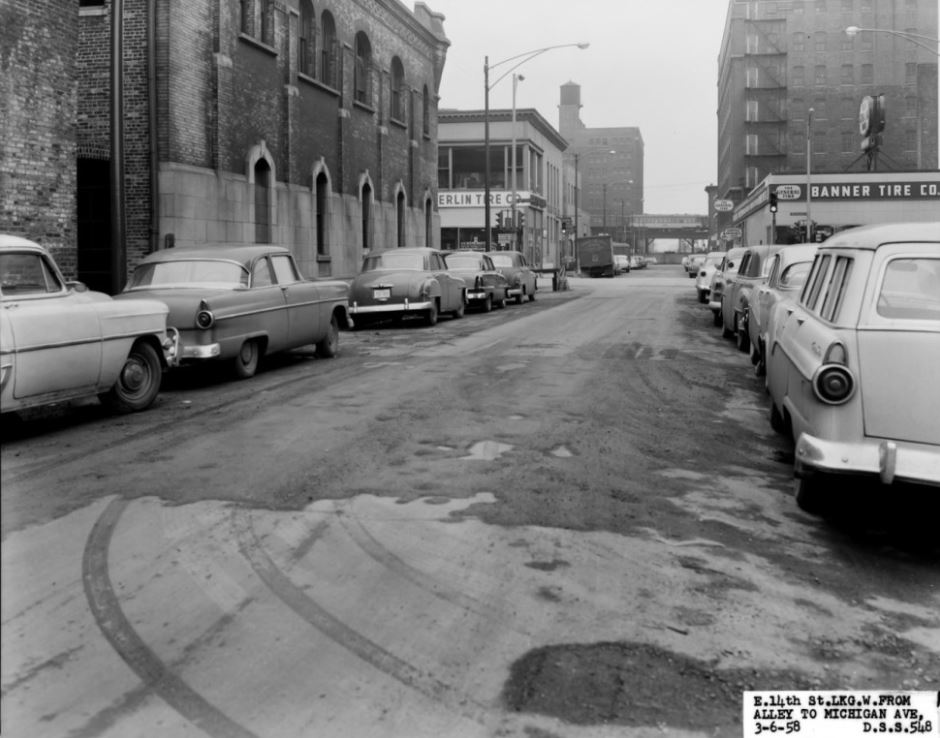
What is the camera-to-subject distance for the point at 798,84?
94875 mm

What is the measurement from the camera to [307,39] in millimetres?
28781

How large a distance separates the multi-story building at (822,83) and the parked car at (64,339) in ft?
264

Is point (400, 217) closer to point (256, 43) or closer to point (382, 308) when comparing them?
point (256, 43)

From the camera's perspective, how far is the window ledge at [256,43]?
24203mm

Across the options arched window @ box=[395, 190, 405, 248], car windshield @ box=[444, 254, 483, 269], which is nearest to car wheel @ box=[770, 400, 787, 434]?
car windshield @ box=[444, 254, 483, 269]

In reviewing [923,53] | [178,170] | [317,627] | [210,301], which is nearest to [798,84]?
[923,53]

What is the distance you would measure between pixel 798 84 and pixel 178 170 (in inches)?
3357

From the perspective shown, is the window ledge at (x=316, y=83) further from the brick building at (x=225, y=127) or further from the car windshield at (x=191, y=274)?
the car windshield at (x=191, y=274)

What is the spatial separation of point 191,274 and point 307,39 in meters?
18.6

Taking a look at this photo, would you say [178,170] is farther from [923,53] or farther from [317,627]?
[923,53]

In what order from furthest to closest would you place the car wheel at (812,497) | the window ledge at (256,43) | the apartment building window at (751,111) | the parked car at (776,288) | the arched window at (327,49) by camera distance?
the apartment building window at (751,111) → the arched window at (327,49) → the window ledge at (256,43) → the parked car at (776,288) → the car wheel at (812,497)

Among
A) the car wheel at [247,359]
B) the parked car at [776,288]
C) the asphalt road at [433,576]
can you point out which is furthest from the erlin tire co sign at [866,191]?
the asphalt road at [433,576]

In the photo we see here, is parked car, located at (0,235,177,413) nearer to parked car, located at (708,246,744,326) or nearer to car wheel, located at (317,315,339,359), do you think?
car wheel, located at (317,315,339,359)

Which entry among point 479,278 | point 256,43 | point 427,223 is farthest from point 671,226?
point 256,43
